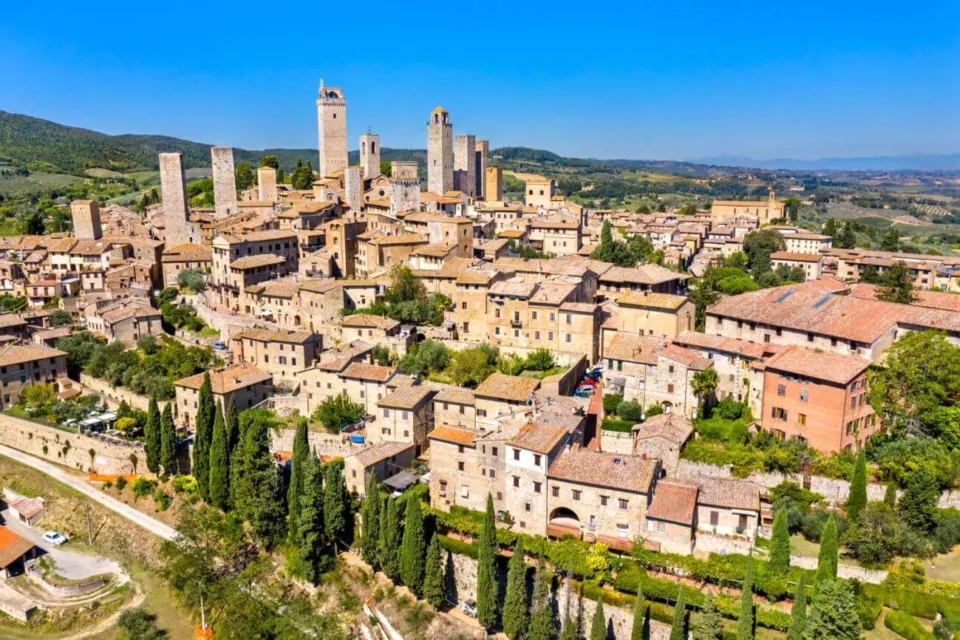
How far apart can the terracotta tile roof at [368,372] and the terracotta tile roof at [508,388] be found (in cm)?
531

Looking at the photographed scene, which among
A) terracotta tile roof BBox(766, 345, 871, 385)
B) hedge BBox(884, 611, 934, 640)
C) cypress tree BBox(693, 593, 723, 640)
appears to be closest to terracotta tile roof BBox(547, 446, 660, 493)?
cypress tree BBox(693, 593, 723, 640)

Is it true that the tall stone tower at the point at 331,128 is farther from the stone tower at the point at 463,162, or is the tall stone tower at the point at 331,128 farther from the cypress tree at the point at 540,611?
the cypress tree at the point at 540,611

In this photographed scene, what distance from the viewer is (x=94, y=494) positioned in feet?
125

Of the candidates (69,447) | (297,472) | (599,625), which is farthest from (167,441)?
(599,625)

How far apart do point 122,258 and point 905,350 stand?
180ft

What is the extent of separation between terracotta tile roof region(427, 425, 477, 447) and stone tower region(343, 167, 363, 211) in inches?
1487

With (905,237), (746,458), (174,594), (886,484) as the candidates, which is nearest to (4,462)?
(174,594)

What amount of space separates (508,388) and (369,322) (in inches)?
475

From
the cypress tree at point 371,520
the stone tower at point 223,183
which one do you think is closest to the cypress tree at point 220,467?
the cypress tree at point 371,520

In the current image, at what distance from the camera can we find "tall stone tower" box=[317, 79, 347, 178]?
77.2 metres

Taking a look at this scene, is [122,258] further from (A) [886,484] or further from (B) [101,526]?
(A) [886,484]

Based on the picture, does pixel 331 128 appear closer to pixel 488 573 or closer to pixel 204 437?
pixel 204 437

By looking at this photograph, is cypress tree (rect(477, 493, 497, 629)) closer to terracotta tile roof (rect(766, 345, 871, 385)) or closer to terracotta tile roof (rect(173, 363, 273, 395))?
terracotta tile roof (rect(766, 345, 871, 385))

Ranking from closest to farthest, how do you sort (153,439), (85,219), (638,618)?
(638,618) < (153,439) < (85,219)
